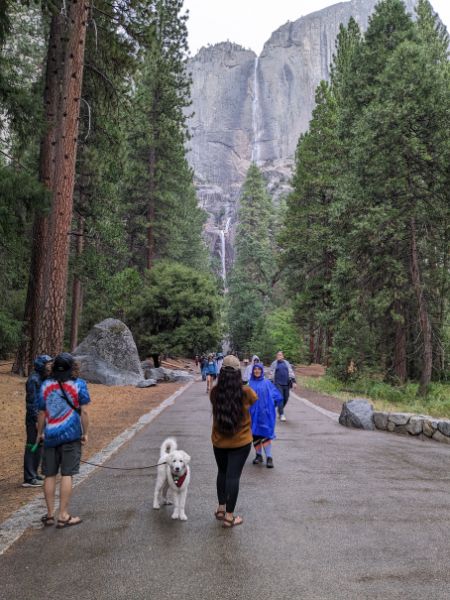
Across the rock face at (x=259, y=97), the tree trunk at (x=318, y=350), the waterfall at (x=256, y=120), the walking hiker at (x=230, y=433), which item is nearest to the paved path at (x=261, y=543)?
the walking hiker at (x=230, y=433)

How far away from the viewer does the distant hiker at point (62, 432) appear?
4.85 meters

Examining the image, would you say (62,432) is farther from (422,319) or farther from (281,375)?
(422,319)

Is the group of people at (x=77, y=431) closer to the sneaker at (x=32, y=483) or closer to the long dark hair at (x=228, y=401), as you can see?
the long dark hair at (x=228, y=401)

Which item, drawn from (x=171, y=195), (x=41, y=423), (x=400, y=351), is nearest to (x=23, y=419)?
(x=41, y=423)

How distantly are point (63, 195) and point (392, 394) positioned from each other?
1407 cm

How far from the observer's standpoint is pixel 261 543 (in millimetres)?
4355

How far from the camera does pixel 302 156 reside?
3438 cm

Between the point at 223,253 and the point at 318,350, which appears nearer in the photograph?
the point at 318,350

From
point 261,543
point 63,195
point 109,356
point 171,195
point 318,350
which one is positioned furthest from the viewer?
point 318,350

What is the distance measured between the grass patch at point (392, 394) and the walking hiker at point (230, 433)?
10785 millimetres

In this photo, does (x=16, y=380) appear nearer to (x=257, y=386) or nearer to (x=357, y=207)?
(x=257, y=386)

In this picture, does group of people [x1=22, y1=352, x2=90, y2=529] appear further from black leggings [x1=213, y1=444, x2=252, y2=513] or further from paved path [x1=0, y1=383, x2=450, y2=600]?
black leggings [x1=213, y1=444, x2=252, y2=513]

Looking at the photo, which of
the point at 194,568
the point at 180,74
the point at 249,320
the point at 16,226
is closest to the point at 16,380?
the point at 16,226

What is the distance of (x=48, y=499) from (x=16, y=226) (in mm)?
7348
